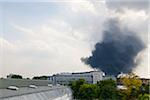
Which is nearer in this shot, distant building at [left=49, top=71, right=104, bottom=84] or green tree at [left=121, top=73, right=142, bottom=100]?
green tree at [left=121, top=73, right=142, bottom=100]

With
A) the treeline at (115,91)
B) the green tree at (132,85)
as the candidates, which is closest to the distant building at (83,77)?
the green tree at (132,85)

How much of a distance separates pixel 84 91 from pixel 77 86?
3.44m

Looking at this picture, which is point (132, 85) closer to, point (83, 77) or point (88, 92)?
point (88, 92)

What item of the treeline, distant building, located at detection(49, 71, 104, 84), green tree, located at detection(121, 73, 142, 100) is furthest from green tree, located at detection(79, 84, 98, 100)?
distant building, located at detection(49, 71, 104, 84)

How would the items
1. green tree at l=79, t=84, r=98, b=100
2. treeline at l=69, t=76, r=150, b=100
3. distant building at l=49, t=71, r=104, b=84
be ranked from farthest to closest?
distant building at l=49, t=71, r=104, b=84, green tree at l=79, t=84, r=98, b=100, treeline at l=69, t=76, r=150, b=100

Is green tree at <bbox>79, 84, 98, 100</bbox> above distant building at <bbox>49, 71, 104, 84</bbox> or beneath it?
beneath

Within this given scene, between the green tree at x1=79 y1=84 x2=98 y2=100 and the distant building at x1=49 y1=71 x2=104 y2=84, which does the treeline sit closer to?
the green tree at x1=79 y1=84 x2=98 y2=100

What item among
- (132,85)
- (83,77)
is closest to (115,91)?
(132,85)

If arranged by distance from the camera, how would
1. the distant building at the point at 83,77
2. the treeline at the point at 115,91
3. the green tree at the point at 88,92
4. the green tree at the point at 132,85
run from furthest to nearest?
the distant building at the point at 83,77 < the green tree at the point at 88,92 < the green tree at the point at 132,85 < the treeline at the point at 115,91

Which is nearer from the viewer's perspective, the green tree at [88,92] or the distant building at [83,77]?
the green tree at [88,92]

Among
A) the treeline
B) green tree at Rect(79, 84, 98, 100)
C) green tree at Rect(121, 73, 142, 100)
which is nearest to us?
the treeline

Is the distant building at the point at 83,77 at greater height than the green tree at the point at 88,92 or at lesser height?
greater

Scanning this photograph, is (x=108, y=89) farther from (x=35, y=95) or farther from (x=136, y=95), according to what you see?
(x=35, y=95)

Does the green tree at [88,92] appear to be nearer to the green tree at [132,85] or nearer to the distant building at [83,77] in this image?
the green tree at [132,85]
